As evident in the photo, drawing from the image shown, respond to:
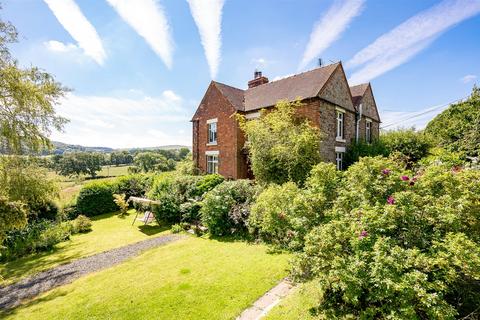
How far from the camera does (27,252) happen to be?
12.2m

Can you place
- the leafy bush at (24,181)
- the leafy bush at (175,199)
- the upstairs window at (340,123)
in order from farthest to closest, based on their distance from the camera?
the upstairs window at (340,123) < the leafy bush at (175,199) < the leafy bush at (24,181)

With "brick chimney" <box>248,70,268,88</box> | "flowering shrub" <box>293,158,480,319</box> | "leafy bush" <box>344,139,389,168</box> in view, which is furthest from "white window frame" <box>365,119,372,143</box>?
"flowering shrub" <box>293,158,480,319</box>

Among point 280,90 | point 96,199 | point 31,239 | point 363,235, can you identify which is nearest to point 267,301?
point 363,235

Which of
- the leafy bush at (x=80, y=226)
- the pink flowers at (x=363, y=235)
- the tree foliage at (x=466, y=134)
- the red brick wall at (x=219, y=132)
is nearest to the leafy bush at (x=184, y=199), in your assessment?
the red brick wall at (x=219, y=132)

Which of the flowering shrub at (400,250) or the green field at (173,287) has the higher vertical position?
the flowering shrub at (400,250)

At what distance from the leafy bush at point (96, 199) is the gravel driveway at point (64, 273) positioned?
10880mm

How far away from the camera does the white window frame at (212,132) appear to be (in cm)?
2017

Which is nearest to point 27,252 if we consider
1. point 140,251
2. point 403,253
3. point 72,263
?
point 72,263

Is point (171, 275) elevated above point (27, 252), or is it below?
above

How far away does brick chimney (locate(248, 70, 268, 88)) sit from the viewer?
23.0 metres

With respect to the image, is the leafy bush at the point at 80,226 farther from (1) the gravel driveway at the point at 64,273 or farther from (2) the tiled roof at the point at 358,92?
(2) the tiled roof at the point at 358,92

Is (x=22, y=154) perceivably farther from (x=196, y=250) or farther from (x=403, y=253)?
(x=403, y=253)

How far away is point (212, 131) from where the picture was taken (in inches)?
814

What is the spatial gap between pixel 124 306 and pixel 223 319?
2765 millimetres
